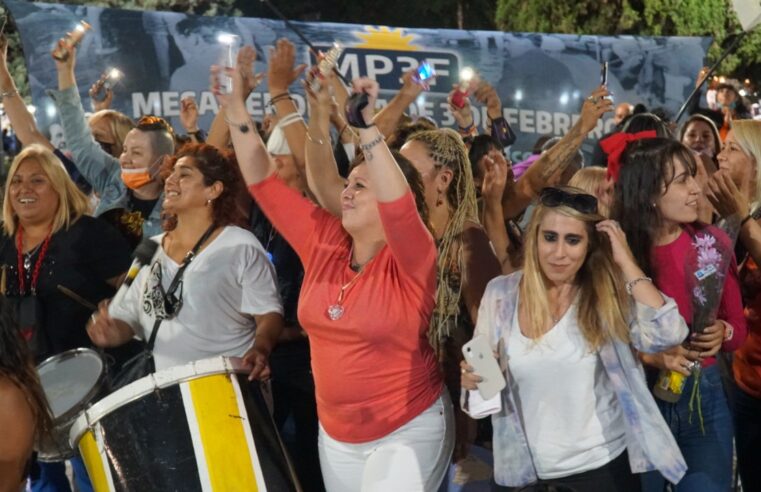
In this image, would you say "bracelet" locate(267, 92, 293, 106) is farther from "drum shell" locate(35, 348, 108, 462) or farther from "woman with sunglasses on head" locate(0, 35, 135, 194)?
"woman with sunglasses on head" locate(0, 35, 135, 194)

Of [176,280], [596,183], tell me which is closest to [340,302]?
[176,280]

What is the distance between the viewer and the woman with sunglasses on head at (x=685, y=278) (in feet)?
15.1

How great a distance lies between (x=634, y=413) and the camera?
13.8ft

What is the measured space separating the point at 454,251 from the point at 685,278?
964 millimetres

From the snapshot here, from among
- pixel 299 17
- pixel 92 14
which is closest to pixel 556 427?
pixel 92 14

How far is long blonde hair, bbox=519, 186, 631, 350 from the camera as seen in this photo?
13.9 feet

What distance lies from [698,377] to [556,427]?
791 mm

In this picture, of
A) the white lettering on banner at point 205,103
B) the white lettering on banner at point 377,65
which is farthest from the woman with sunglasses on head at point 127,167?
the white lettering on banner at point 377,65

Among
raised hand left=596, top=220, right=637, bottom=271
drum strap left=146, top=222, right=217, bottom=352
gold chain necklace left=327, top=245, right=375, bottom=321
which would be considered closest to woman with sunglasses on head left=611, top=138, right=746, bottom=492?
raised hand left=596, top=220, right=637, bottom=271

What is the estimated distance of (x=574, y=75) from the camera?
12.7 meters

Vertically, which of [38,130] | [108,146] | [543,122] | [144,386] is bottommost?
[543,122]

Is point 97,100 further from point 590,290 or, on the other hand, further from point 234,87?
point 590,290

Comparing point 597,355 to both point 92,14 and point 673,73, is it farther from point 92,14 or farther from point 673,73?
point 673,73

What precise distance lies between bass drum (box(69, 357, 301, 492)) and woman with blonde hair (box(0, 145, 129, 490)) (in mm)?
1541
